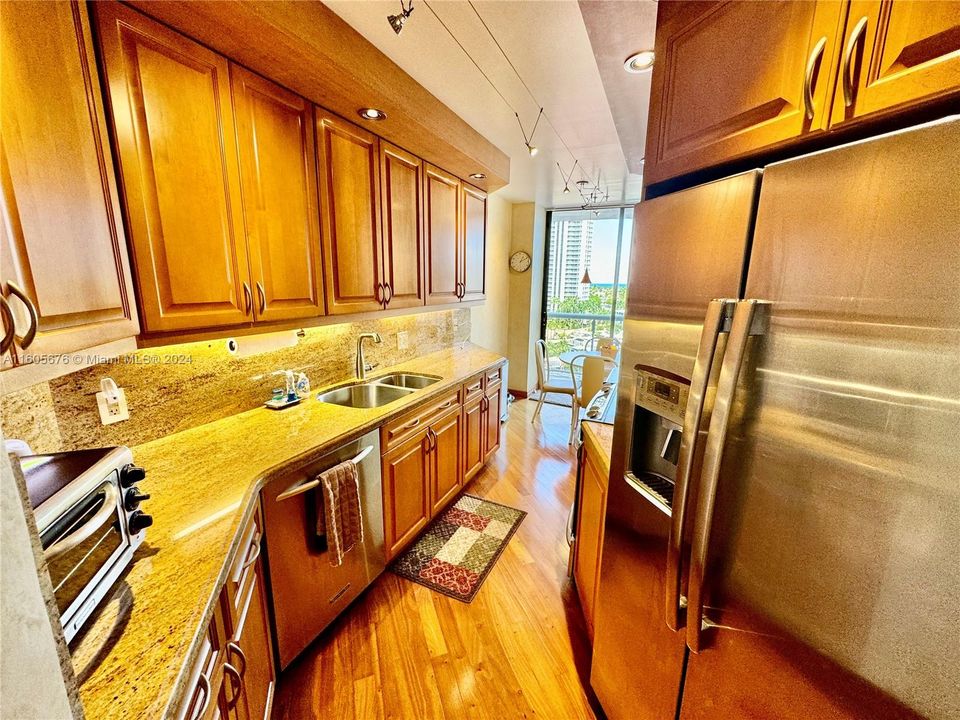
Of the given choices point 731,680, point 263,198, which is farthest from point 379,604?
point 263,198

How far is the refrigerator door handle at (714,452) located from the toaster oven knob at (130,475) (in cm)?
128

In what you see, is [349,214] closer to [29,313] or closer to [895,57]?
[29,313]

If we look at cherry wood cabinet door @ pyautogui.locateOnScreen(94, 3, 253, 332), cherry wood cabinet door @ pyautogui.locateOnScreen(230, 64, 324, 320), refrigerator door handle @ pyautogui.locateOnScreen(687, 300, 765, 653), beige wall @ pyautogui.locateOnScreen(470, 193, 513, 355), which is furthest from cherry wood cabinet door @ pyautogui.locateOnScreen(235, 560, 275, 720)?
beige wall @ pyautogui.locateOnScreen(470, 193, 513, 355)

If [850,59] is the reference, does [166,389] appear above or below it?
below

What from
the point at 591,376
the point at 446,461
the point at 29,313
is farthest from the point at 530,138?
the point at 29,313

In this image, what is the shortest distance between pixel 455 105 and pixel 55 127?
188 cm

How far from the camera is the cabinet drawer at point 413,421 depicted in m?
1.93

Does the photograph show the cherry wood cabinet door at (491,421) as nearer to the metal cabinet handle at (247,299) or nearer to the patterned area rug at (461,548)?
the patterned area rug at (461,548)

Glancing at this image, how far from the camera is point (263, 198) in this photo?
5.16ft

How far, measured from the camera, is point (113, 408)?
4.53 feet

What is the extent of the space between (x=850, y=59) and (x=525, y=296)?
15.1 feet

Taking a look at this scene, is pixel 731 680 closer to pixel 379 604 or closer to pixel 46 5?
pixel 379 604

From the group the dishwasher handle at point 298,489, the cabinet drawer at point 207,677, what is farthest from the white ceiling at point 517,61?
the cabinet drawer at point 207,677

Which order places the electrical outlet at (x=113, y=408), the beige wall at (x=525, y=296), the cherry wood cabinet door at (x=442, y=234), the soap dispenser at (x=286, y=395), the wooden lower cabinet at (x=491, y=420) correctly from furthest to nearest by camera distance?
the beige wall at (x=525, y=296), the wooden lower cabinet at (x=491, y=420), the cherry wood cabinet door at (x=442, y=234), the soap dispenser at (x=286, y=395), the electrical outlet at (x=113, y=408)
